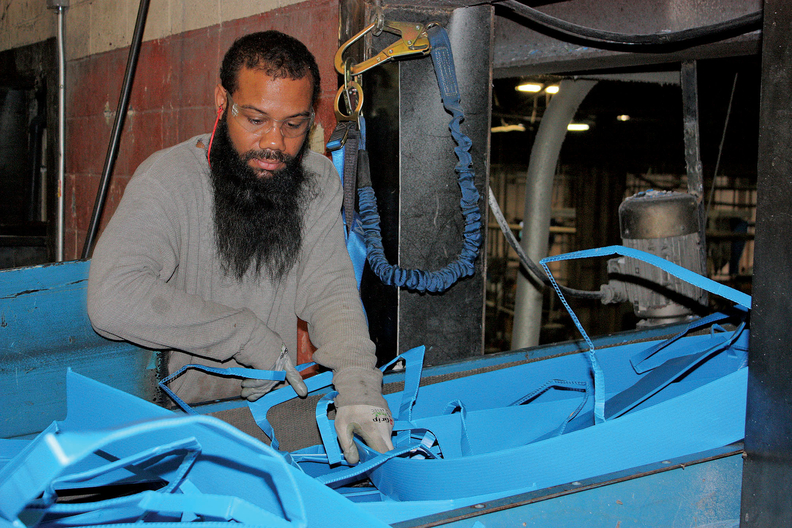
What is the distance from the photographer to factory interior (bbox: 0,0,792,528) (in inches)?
38.3

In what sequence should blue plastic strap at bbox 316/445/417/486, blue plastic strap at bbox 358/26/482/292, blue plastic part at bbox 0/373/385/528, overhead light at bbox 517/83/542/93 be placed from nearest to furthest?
blue plastic part at bbox 0/373/385/528
blue plastic strap at bbox 316/445/417/486
blue plastic strap at bbox 358/26/482/292
overhead light at bbox 517/83/542/93

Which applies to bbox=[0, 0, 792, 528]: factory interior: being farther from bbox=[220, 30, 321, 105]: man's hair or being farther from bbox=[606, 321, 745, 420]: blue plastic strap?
bbox=[220, 30, 321, 105]: man's hair

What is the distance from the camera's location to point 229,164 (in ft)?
6.19

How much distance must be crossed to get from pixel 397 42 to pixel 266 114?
513 mm

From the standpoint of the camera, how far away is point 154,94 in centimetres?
358

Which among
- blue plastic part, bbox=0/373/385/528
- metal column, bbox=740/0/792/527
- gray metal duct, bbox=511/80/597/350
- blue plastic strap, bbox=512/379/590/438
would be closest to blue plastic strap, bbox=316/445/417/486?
blue plastic part, bbox=0/373/385/528

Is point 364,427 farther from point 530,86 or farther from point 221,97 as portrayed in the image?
point 530,86

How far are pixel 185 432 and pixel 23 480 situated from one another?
26cm

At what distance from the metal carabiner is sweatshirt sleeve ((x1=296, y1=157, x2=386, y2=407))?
336 millimetres

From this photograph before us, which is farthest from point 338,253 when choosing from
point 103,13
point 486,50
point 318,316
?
point 103,13

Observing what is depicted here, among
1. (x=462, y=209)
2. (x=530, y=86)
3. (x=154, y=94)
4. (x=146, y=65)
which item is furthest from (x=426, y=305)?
(x=530, y=86)

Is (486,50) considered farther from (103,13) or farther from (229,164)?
(103,13)

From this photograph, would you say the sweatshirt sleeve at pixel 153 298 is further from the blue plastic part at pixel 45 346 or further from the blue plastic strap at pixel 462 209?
the blue plastic strap at pixel 462 209

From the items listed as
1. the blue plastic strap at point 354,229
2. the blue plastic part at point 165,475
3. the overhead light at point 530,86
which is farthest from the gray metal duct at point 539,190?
the overhead light at point 530,86
